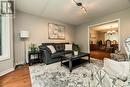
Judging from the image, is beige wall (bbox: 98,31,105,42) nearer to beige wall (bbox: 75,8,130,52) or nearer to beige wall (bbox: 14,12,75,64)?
beige wall (bbox: 75,8,130,52)

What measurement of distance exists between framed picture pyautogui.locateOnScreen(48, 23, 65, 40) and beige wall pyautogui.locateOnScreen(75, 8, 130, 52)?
52.2 inches

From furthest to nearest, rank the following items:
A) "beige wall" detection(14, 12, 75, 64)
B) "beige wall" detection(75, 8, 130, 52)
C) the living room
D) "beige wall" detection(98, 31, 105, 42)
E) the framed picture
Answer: "beige wall" detection(98, 31, 105, 42) < the framed picture < "beige wall" detection(14, 12, 75, 64) < "beige wall" detection(75, 8, 130, 52) < the living room

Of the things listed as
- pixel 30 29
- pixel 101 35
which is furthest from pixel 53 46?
pixel 101 35

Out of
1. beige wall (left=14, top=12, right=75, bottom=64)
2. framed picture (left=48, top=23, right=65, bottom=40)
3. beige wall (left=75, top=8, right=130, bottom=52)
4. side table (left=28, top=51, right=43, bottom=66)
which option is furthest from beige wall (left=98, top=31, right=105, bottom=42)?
side table (left=28, top=51, right=43, bottom=66)

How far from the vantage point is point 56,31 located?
5324mm

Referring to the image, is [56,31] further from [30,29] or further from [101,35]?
[101,35]

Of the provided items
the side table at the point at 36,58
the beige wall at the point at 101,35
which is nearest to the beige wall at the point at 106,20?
the side table at the point at 36,58

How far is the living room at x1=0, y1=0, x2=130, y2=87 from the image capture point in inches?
81.5

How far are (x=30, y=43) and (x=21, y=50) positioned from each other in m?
0.54

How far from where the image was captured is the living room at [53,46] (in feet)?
6.79

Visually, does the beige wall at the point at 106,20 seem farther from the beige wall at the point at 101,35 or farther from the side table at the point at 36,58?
the beige wall at the point at 101,35

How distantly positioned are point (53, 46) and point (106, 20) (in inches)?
126

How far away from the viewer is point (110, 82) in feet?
3.12

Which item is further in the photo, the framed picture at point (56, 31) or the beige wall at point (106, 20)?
the framed picture at point (56, 31)
